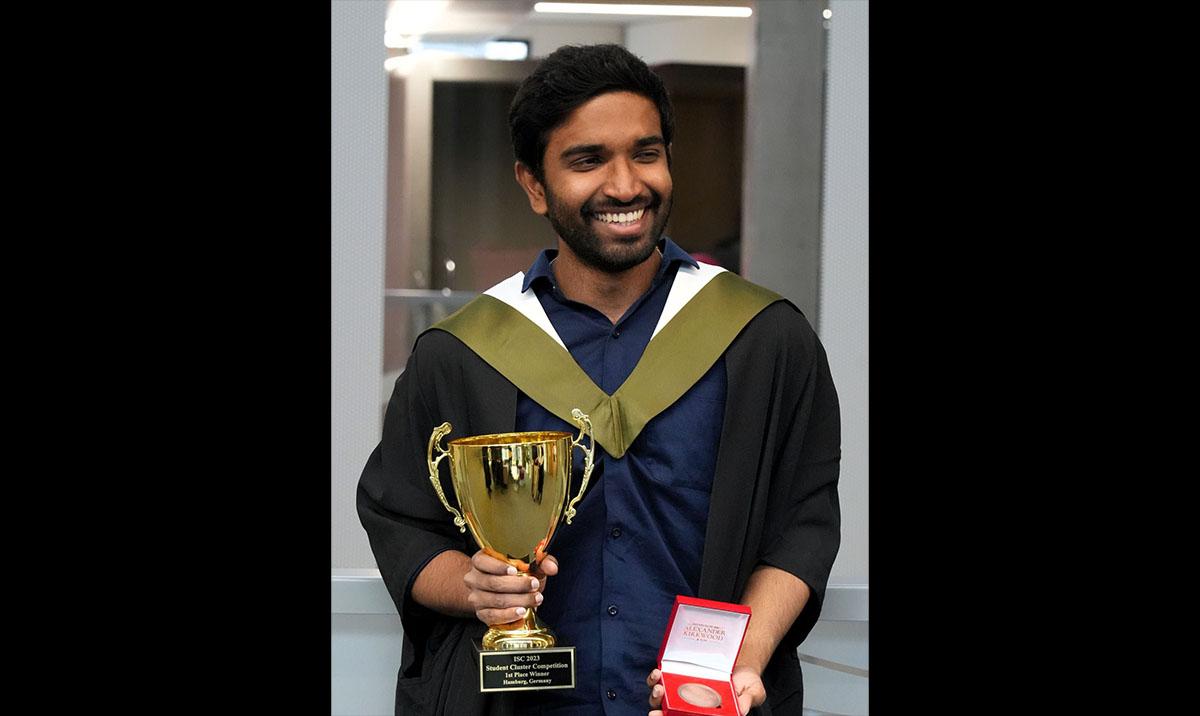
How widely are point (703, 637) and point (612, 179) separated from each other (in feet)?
3.03

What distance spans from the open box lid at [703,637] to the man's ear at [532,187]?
2.97ft

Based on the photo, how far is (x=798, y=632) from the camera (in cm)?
277

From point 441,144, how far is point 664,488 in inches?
43.0

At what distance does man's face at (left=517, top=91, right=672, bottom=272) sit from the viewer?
106 inches

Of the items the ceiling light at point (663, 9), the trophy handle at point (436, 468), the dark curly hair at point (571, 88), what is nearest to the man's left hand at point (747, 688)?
the trophy handle at point (436, 468)

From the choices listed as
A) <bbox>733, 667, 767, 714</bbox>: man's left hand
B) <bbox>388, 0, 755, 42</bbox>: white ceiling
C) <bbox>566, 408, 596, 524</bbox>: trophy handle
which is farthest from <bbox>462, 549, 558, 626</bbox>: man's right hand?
<bbox>388, 0, 755, 42</bbox>: white ceiling

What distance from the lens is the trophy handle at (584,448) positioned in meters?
2.49

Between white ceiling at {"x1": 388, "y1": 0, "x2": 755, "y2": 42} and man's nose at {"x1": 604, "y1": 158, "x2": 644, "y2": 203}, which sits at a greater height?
white ceiling at {"x1": 388, "y1": 0, "x2": 755, "y2": 42}

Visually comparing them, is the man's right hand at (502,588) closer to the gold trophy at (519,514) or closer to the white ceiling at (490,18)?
the gold trophy at (519,514)

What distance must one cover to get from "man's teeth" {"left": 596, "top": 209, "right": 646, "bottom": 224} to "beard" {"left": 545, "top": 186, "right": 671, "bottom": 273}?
0.05 ft

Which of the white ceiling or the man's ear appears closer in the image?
the man's ear

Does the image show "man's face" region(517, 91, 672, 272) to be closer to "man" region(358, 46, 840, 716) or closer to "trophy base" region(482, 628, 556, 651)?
"man" region(358, 46, 840, 716)

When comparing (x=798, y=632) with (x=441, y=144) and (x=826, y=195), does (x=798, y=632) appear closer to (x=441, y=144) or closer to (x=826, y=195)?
(x=826, y=195)

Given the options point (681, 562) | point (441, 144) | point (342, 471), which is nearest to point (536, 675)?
point (681, 562)
